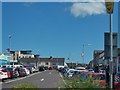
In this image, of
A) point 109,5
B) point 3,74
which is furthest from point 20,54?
point 109,5

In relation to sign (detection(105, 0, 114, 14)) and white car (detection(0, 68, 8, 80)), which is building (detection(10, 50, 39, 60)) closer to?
white car (detection(0, 68, 8, 80))

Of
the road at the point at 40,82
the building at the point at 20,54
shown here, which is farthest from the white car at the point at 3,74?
the building at the point at 20,54

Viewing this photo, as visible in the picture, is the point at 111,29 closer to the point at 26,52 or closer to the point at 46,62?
the point at 46,62

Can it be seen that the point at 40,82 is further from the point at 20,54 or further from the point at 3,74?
the point at 20,54

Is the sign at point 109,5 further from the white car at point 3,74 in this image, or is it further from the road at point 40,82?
the white car at point 3,74

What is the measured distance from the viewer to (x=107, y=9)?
14.1 m

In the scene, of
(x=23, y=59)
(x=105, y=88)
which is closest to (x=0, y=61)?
(x=105, y=88)

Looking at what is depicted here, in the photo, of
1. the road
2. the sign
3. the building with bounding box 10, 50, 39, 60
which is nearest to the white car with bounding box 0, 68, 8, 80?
the road

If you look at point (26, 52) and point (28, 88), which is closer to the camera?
point (28, 88)

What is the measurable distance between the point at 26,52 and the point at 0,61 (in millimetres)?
116925

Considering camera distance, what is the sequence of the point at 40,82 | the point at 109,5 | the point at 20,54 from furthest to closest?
the point at 20,54 → the point at 40,82 → the point at 109,5

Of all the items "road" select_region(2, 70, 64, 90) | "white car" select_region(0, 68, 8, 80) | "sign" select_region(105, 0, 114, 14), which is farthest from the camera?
"white car" select_region(0, 68, 8, 80)

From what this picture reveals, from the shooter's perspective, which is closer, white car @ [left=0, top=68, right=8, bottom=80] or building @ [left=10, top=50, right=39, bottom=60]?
white car @ [left=0, top=68, right=8, bottom=80]

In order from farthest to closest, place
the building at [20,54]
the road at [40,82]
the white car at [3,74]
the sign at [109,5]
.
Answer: the building at [20,54] → the white car at [3,74] → the road at [40,82] → the sign at [109,5]
